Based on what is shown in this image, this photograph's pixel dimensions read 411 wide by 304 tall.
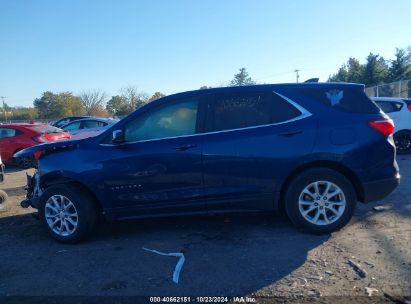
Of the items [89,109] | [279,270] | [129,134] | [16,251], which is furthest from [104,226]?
[89,109]

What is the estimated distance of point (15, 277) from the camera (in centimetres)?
408

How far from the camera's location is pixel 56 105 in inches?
2987

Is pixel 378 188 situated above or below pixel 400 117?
below

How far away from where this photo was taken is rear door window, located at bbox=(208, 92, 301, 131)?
4.71 metres

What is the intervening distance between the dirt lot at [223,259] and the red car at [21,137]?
281 inches

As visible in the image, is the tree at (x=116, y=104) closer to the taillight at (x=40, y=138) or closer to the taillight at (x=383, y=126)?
the taillight at (x=40, y=138)

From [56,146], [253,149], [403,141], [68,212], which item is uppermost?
[56,146]

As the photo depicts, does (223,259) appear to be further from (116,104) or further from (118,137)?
(116,104)

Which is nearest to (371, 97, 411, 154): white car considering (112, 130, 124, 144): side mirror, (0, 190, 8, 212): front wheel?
(112, 130, 124, 144): side mirror

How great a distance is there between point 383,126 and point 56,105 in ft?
256

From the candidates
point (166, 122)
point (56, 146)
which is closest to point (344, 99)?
point (166, 122)

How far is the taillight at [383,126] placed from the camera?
181 inches

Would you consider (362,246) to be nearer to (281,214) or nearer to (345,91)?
(281,214)

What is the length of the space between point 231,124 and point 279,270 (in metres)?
1.80
